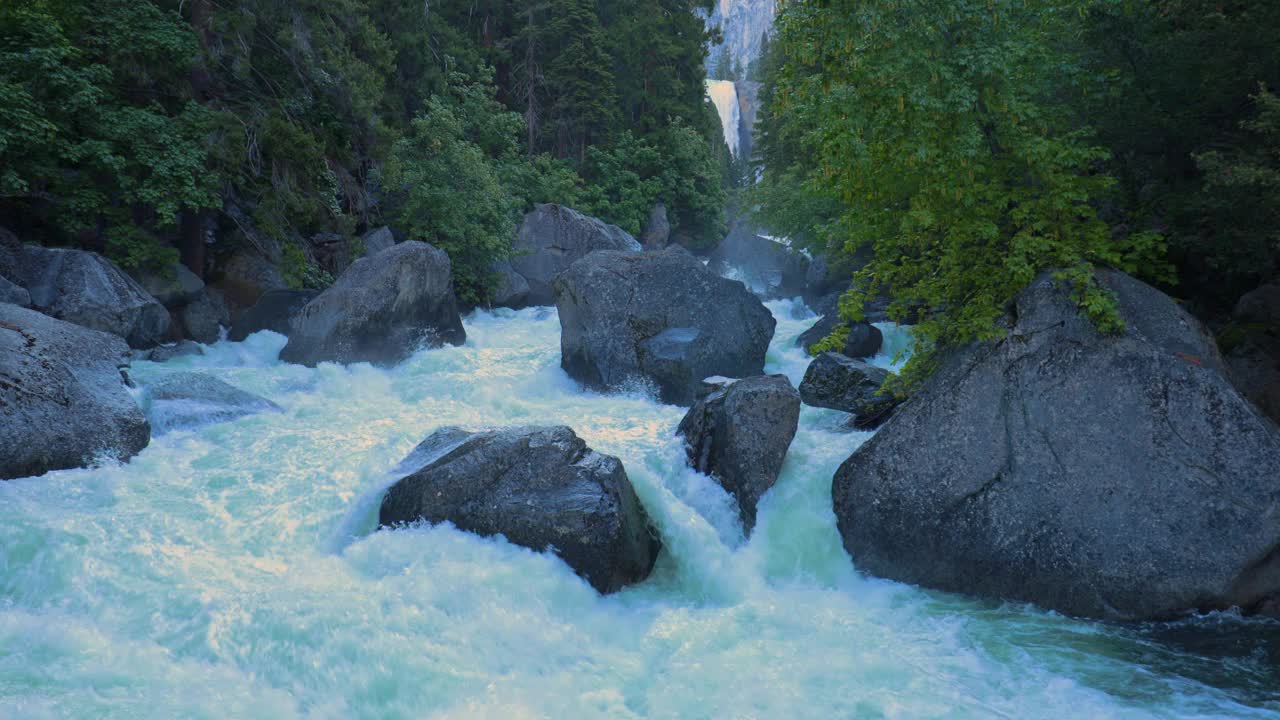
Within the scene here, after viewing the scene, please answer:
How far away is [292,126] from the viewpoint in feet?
55.0

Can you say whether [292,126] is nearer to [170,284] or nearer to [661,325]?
[170,284]

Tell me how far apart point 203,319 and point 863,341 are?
1354cm

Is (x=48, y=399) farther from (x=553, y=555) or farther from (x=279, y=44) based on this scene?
(x=279, y=44)

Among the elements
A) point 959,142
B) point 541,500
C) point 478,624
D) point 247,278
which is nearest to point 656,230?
point 247,278

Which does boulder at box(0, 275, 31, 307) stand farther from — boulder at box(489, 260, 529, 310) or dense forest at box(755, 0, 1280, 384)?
boulder at box(489, 260, 529, 310)

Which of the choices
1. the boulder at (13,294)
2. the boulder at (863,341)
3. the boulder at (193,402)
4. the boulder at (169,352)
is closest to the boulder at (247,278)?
the boulder at (169,352)

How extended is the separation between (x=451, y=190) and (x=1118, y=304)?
57.6 ft

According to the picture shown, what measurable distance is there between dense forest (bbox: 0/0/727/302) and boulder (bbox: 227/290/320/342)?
1.88 feet

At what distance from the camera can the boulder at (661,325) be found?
1316 centimetres

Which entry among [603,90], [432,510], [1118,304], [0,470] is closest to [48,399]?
[0,470]

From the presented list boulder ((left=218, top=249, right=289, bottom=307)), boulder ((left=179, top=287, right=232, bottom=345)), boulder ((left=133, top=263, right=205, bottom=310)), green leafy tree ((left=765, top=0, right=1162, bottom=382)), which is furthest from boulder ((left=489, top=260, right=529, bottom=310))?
green leafy tree ((left=765, top=0, right=1162, bottom=382))

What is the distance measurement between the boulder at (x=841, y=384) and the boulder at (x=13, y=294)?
11.7m

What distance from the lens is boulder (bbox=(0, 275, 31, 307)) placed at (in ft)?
36.7

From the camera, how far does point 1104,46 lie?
31.0 feet
